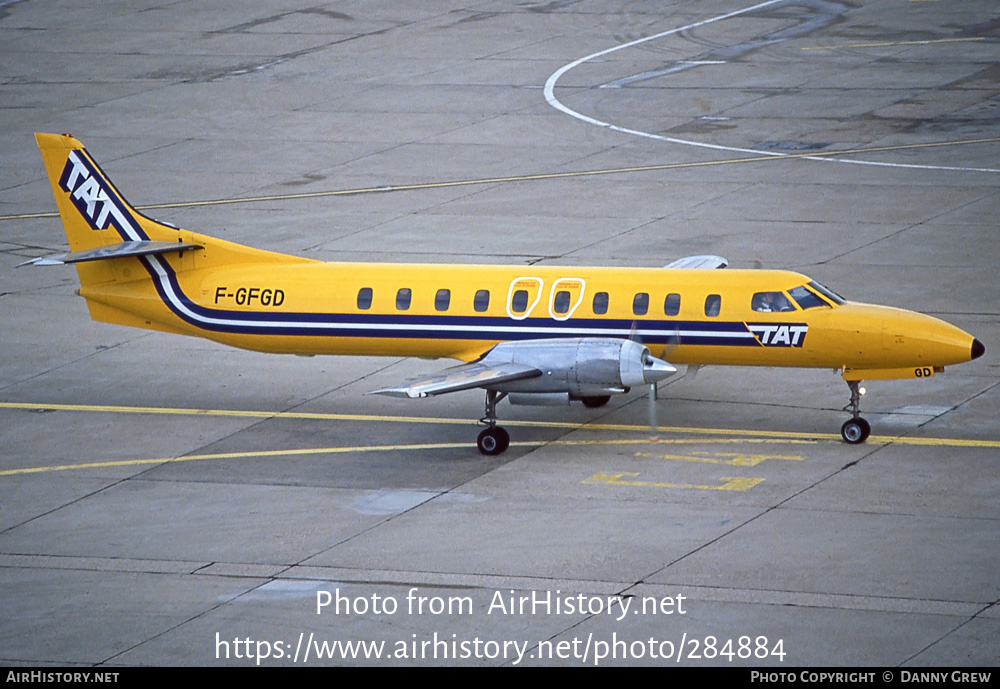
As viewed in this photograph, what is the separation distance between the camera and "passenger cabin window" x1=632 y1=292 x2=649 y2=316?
95.5 ft

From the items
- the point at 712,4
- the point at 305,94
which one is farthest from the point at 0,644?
the point at 712,4

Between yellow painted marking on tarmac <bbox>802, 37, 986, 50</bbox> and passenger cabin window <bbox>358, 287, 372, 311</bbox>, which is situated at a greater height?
yellow painted marking on tarmac <bbox>802, 37, 986, 50</bbox>

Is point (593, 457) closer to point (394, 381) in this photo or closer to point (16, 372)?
point (394, 381)

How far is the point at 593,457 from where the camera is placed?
28016mm

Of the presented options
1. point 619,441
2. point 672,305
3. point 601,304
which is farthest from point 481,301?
point 619,441

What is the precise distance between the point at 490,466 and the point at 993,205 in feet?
72.0

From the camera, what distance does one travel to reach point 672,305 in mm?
29047

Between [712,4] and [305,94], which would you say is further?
[712,4]

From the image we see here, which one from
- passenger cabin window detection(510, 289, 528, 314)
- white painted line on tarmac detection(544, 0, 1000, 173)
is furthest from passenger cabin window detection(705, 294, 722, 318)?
white painted line on tarmac detection(544, 0, 1000, 173)

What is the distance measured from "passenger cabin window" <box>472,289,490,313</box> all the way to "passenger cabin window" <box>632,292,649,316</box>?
9.31 ft

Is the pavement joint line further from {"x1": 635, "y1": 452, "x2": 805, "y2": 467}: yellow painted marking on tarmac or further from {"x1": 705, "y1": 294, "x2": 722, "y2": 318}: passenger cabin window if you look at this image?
{"x1": 705, "y1": 294, "x2": 722, "y2": 318}: passenger cabin window

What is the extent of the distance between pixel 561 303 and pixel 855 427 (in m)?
5.93

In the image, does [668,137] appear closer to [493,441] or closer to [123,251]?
[123,251]

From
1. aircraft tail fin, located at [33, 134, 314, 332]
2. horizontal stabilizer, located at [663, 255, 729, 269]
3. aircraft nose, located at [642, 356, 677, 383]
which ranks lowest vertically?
aircraft nose, located at [642, 356, 677, 383]
